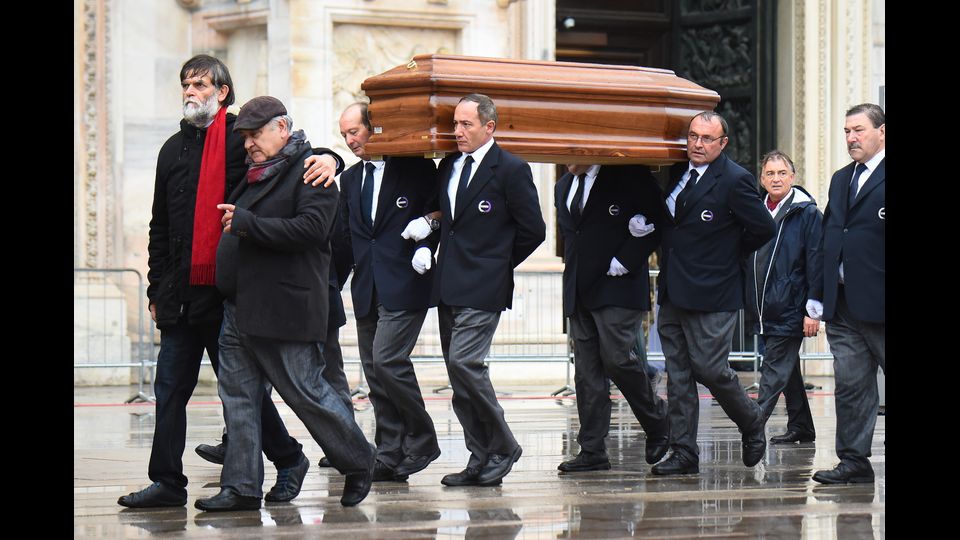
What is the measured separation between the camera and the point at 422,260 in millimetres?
7375

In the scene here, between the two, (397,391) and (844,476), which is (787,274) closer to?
(844,476)

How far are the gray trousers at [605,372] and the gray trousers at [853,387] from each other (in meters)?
0.98

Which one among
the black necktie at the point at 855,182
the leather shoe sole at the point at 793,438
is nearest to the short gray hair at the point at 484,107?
the black necktie at the point at 855,182

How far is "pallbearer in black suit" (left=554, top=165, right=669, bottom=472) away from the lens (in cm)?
790

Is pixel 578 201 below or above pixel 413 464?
above

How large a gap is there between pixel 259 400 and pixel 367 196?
164 centimetres

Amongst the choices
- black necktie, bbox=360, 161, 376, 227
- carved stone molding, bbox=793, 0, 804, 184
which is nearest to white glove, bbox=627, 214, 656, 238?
black necktie, bbox=360, 161, 376, 227

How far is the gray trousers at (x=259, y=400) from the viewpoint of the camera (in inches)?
249

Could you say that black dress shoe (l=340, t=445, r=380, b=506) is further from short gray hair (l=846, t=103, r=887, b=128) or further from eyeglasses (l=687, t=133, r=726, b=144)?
short gray hair (l=846, t=103, r=887, b=128)

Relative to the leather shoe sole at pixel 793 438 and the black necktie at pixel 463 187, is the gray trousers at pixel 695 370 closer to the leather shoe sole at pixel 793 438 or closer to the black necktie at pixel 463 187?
the black necktie at pixel 463 187

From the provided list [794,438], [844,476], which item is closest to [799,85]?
[794,438]
